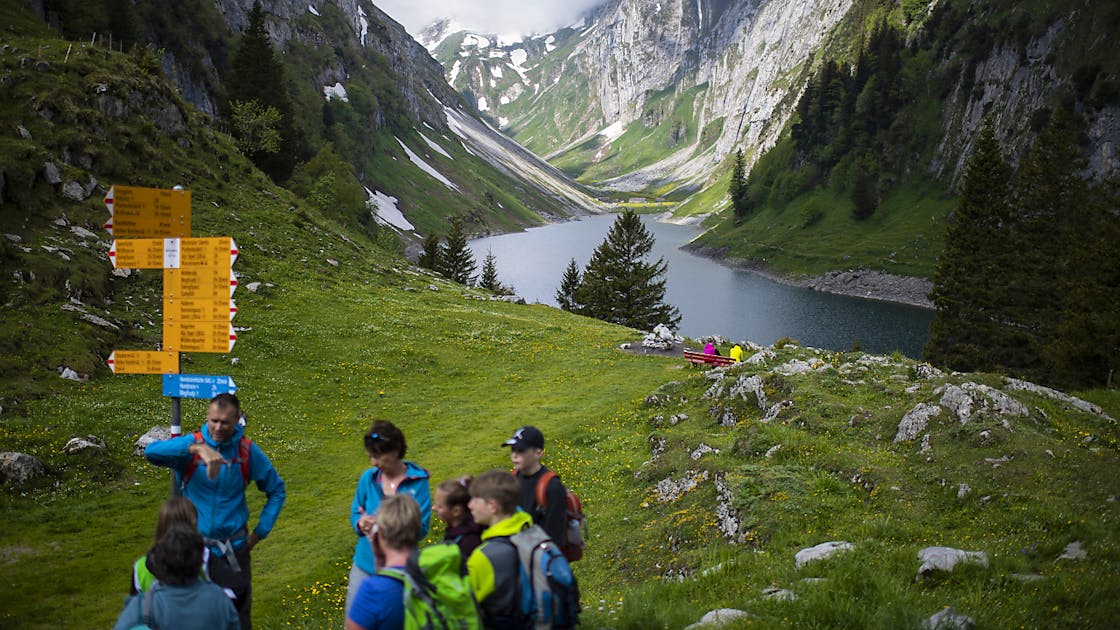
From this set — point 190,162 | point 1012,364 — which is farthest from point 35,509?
point 1012,364

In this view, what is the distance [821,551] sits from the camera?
32.7ft

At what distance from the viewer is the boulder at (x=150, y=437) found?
56.8ft

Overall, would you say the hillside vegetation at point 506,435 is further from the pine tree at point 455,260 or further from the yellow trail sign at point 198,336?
the pine tree at point 455,260

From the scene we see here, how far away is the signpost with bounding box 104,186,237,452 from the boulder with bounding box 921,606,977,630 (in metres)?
9.74

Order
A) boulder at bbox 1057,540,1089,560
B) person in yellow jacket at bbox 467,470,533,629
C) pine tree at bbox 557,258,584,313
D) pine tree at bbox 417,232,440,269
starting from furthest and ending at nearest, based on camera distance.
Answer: pine tree at bbox 417,232,440,269 → pine tree at bbox 557,258,584,313 → boulder at bbox 1057,540,1089,560 → person in yellow jacket at bbox 467,470,533,629

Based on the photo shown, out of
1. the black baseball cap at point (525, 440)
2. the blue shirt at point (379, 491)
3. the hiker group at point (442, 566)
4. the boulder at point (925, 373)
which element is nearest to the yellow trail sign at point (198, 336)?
the hiker group at point (442, 566)

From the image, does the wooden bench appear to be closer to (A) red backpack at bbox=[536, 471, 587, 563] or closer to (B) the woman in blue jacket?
(A) red backpack at bbox=[536, 471, 587, 563]

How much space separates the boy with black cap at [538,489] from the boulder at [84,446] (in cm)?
1490

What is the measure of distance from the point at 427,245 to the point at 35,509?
5981 centimetres

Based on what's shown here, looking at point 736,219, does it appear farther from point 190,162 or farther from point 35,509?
point 35,509

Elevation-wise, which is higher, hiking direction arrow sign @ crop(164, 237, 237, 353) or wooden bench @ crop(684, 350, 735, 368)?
hiking direction arrow sign @ crop(164, 237, 237, 353)

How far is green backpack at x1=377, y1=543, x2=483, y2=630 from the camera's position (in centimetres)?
493

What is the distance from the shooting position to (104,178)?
31.6m

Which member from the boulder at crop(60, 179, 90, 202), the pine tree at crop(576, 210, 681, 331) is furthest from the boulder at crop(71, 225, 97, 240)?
the pine tree at crop(576, 210, 681, 331)
